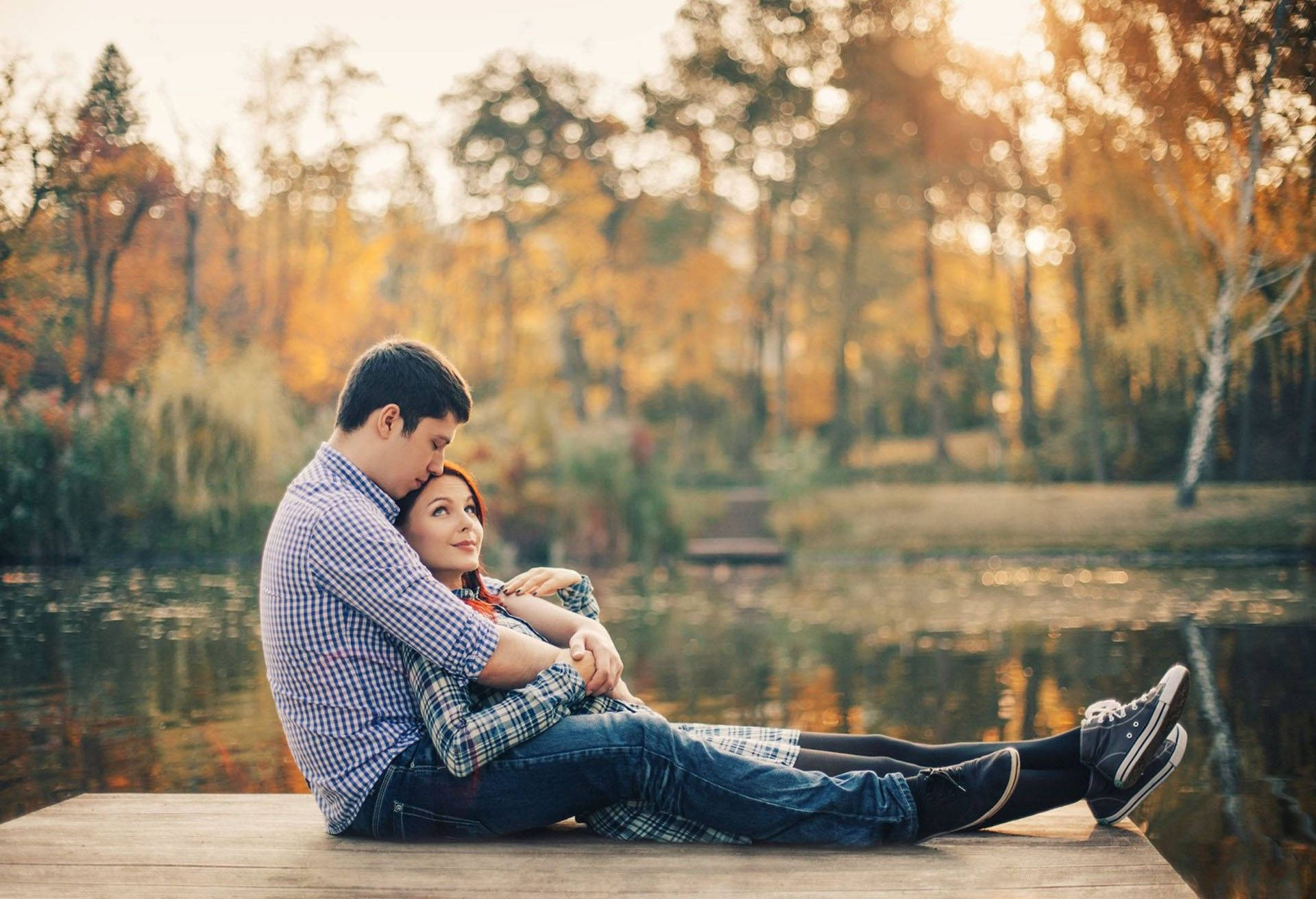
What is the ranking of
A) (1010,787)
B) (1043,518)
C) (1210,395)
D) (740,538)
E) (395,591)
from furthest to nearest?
(740,538)
(1043,518)
(1210,395)
(1010,787)
(395,591)

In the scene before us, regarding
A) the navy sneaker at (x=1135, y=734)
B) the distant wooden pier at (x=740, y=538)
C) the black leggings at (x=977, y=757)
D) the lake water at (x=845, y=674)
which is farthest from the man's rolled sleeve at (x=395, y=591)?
the distant wooden pier at (x=740, y=538)

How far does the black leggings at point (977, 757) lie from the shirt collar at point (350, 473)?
764mm

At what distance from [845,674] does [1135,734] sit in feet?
9.66

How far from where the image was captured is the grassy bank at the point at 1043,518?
7.87 metres

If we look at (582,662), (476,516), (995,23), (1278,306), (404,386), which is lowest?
(582,662)

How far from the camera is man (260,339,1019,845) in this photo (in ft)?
5.30

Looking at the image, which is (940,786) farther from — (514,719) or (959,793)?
(514,719)

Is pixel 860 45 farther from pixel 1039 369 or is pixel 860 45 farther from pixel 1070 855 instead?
pixel 1070 855

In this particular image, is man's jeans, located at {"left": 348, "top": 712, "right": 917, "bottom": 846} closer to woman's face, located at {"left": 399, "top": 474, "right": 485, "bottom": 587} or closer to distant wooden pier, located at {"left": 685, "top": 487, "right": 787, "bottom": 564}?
woman's face, located at {"left": 399, "top": 474, "right": 485, "bottom": 587}

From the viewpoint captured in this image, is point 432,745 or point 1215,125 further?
point 1215,125

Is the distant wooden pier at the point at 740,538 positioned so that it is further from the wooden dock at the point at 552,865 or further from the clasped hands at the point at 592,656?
the wooden dock at the point at 552,865

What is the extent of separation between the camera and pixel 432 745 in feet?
5.46

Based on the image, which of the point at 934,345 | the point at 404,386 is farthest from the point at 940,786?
the point at 934,345

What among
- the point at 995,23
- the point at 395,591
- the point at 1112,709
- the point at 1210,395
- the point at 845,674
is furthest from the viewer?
the point at 995,23
